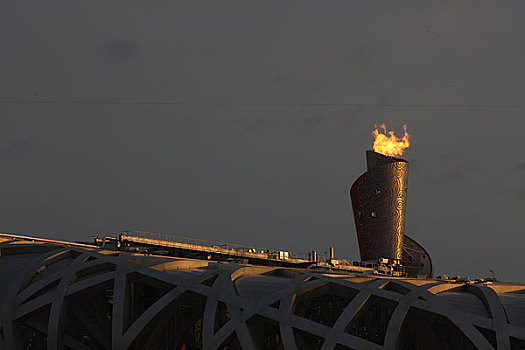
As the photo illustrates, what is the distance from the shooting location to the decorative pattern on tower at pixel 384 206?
94.9 metres

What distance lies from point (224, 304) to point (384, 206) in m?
54.8

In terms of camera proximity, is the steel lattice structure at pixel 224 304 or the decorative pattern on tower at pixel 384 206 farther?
the decorative pattern on tower at pixel 384 206

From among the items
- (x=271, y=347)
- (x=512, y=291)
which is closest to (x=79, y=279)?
(x=271, y=347)

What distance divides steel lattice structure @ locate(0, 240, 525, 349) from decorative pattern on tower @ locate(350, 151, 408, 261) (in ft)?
135

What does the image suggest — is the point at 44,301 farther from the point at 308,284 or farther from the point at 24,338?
the point at 308,284

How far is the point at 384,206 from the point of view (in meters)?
95.1

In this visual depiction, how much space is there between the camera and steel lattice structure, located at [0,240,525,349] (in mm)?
39875

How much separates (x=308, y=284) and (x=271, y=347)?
12320 mm

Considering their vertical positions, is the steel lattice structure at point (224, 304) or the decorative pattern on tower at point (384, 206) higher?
the decorative pattern on tower at point (384, 206)

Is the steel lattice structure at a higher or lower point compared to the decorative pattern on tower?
lower

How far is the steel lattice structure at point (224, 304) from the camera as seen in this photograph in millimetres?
39875

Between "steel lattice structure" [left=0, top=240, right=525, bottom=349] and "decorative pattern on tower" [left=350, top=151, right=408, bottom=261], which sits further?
"decorative pattern on tower" [left=350, top=151, right=408, bottom=261]

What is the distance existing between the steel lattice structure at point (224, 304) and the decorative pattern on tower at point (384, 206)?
41.1 m

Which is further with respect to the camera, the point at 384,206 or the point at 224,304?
the point at 384,206
